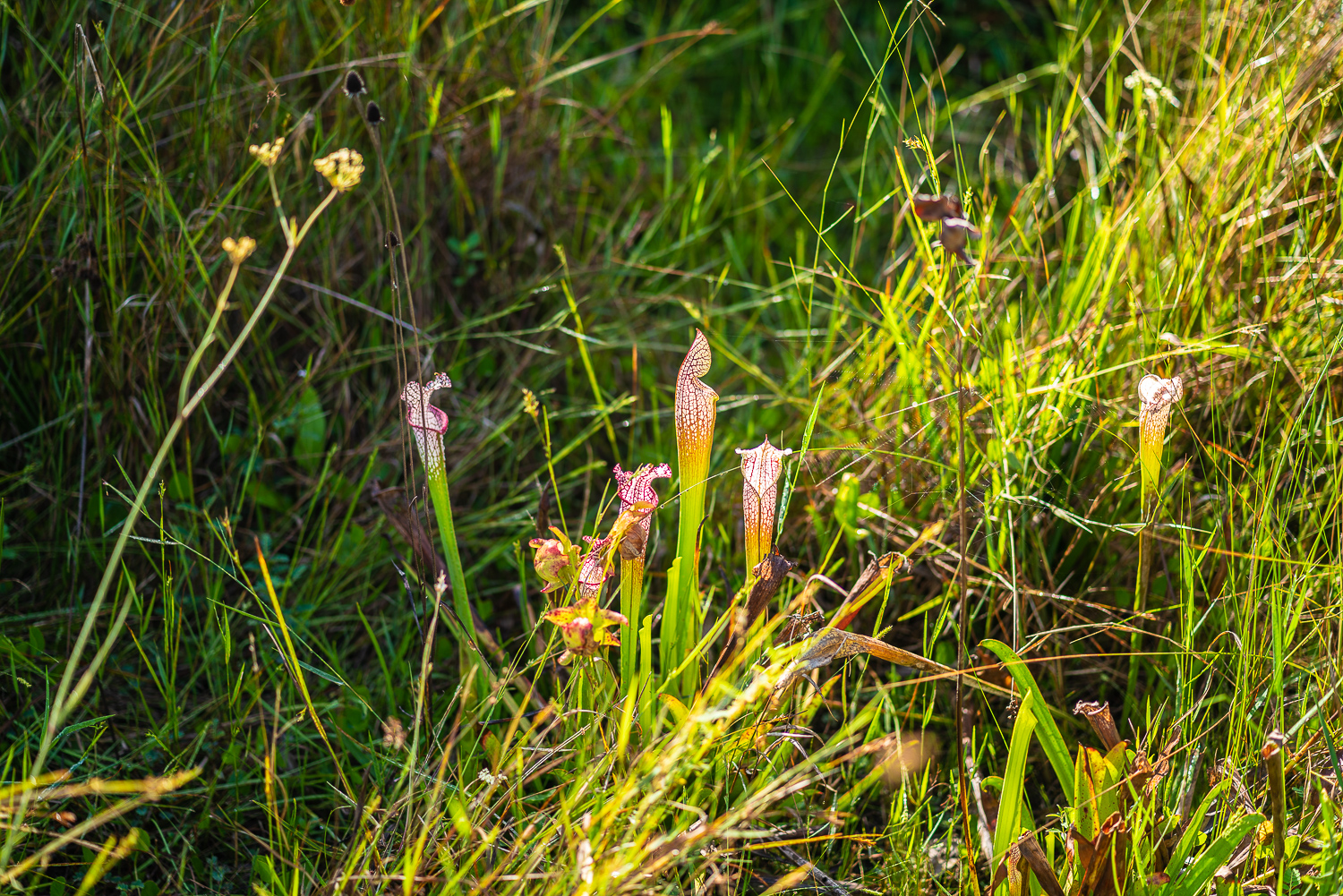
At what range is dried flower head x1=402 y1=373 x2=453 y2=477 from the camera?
1130mm

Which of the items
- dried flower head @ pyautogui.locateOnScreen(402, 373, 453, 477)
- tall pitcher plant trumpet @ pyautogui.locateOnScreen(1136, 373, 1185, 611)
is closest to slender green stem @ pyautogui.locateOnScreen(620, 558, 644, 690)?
dried flower head @ pyautogui.locateOnScreen(402, 373, 453, 477)

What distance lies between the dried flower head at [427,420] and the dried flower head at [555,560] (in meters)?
0.20

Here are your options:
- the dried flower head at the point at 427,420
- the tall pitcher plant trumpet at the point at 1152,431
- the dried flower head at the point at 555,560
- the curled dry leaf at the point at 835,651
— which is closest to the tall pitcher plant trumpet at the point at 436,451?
the dried flower head at the point at 427,420

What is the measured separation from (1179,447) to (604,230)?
3.91 feet

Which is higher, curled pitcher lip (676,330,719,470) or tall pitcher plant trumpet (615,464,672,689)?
curled pitcher lip (676,330,719,470)

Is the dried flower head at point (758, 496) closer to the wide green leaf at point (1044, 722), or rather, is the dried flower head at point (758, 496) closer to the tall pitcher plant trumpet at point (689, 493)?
the tall pitcher plant trumpet at point (689, 493)

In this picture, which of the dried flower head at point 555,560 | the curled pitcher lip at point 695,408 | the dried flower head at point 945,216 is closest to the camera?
the dried flower head at point 945,216

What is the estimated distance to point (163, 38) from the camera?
1648mm

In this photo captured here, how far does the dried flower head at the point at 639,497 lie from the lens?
3.52 feet

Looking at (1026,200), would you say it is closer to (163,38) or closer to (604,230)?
(604,230)

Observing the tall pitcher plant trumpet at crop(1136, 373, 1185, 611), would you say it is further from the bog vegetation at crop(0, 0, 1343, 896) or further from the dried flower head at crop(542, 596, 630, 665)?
the dried flower head at crop(542, 596, 630, 665)

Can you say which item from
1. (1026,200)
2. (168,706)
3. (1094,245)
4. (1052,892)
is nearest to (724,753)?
(1052,892)

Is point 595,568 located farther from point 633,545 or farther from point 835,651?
point 835,651

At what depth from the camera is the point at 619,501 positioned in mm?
1669
